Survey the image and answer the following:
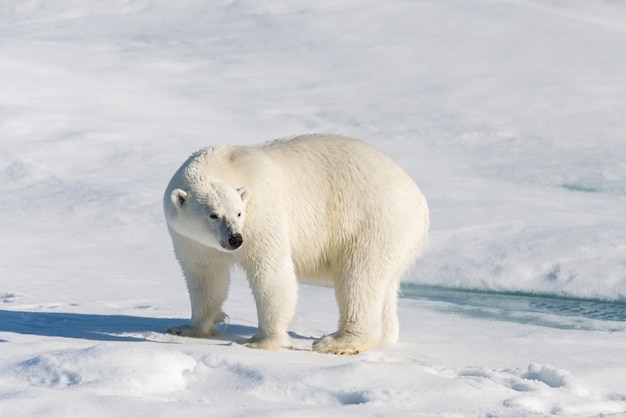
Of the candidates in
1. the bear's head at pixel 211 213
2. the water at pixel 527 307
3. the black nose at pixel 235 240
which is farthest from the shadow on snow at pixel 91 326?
the water at pixel 527 307

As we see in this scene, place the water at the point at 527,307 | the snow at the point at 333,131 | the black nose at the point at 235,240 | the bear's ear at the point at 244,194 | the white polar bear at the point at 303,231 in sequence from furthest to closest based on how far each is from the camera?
the water at the point at 527,307 < the white polar bear at the point at 303,231 < the bear's ear at the point at 244,194 < the black nose at the point at 235,240 < the snow at the point at 333,131

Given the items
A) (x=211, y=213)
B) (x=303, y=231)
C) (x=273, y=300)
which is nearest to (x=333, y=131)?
(x=303, y=231)

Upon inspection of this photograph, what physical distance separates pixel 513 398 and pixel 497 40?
14285mm

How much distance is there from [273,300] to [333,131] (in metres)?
8.25

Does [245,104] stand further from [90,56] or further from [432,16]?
[432,16]

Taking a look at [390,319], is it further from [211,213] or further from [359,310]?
[211,213]

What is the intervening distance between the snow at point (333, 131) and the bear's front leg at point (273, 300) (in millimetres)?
178

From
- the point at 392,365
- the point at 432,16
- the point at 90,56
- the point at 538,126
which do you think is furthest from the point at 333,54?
the point at 392,365

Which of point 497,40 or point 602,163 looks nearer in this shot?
point 602,163

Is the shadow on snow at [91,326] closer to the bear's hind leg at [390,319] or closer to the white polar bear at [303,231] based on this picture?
the white polar bear at [303,231]

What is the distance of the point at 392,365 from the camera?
13.5 ft

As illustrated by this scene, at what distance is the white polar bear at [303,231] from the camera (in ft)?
15.8

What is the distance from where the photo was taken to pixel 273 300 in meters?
4.86

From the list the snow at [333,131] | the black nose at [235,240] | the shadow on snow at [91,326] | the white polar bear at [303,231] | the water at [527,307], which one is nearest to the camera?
the snow at [333,131]
